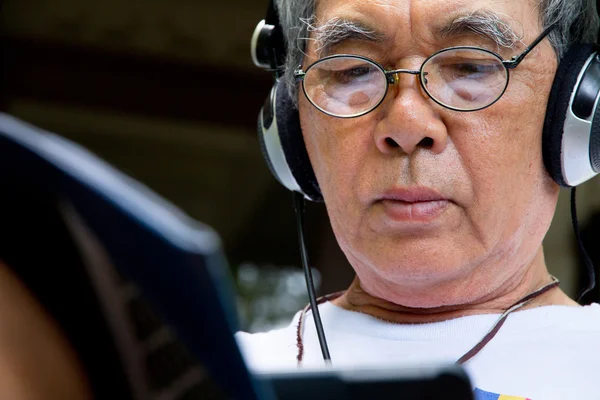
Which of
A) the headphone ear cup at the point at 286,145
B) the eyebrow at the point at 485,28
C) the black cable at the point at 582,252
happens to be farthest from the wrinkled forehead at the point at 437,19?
the black cable at the point at 582,252

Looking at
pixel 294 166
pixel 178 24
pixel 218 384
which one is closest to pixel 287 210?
pixel 178 24

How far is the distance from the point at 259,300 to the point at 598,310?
173 inches

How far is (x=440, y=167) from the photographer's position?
3.99ft

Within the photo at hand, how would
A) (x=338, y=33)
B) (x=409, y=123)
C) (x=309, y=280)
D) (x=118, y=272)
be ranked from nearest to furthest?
(x=118, y=272)
(x=409, y=123)
(x=338, y=33)
(x=309, y=280)

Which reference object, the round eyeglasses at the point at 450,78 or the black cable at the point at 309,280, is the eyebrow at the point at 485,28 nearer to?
the round eyeglasses at the point at 450,78

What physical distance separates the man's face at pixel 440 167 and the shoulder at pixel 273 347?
21 cm

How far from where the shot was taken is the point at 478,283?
50.9 inches

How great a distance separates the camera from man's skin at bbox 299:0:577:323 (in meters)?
1.22

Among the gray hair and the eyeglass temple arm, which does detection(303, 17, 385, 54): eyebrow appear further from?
the eyeglass temple arm

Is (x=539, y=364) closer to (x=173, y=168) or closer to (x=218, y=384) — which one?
(x=218, y=384)

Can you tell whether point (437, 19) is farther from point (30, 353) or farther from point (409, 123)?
→ point (30, 353)

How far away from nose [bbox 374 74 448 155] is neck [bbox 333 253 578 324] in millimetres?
271

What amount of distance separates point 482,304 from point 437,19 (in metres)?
0.45

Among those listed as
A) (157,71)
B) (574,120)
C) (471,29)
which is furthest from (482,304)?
(157,71)
